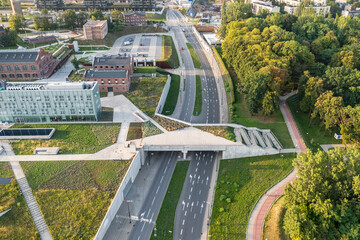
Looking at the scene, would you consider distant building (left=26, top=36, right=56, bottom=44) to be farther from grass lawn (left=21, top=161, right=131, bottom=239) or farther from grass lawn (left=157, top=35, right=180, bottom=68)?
grass lawn (left=21, top=161, right=131, bottom=239)

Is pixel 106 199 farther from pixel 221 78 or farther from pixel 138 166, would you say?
pixel 221 78

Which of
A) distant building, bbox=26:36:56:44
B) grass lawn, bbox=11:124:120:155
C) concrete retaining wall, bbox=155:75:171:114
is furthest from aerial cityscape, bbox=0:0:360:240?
distant building, bbox=26:36:56:44

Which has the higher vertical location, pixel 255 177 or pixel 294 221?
pixel 294 221

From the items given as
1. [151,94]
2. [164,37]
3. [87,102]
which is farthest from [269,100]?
[164,37]

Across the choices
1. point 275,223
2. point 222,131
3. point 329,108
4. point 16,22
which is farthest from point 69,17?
point 275,223

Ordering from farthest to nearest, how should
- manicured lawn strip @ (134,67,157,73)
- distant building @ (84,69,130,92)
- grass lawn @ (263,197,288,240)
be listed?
manicured lawn strip @ (134,67,157,73) → distant building @ (84,69,130,92) → grass lawn @ (263,197,288,240)

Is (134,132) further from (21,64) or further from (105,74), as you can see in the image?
(21,64)
